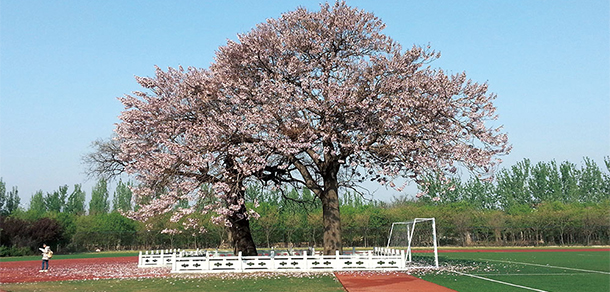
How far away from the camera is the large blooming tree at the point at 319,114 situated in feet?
74.4

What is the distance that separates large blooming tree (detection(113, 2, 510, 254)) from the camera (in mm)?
22688

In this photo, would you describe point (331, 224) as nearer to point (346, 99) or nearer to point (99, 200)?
point (346, 99)

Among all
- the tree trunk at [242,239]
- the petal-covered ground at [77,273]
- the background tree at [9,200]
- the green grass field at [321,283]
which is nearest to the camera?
the green grass field at [321,283]

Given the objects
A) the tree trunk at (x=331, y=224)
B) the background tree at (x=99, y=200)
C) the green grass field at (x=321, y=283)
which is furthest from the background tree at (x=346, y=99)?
the background tree at (x=99, y=200)

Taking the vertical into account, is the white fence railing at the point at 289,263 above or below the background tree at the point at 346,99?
below

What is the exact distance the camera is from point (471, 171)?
23656mm

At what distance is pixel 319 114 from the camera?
892 inches

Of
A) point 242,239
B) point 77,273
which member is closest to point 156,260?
point 77,273

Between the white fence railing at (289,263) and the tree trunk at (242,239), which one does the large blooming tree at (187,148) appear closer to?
the tree trunk at (242,239)

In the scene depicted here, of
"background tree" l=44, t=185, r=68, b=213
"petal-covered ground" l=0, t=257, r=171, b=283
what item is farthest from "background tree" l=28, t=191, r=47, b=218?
"petal-covered ground" l=0, t=257, r=171, b=283

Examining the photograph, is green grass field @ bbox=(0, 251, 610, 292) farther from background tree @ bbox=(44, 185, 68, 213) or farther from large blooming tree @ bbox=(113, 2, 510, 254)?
background tree @ bbox=(44, 185, 68, 213)

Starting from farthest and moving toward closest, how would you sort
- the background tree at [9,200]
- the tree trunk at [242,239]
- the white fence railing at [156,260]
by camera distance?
1. the background tree at [9,200]
2. the tree trunk at [242,239]
3. the white fence railing at [156,260]

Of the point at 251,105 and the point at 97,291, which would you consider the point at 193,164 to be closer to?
the point at 251,105

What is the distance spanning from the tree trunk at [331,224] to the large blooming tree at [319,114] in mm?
53
